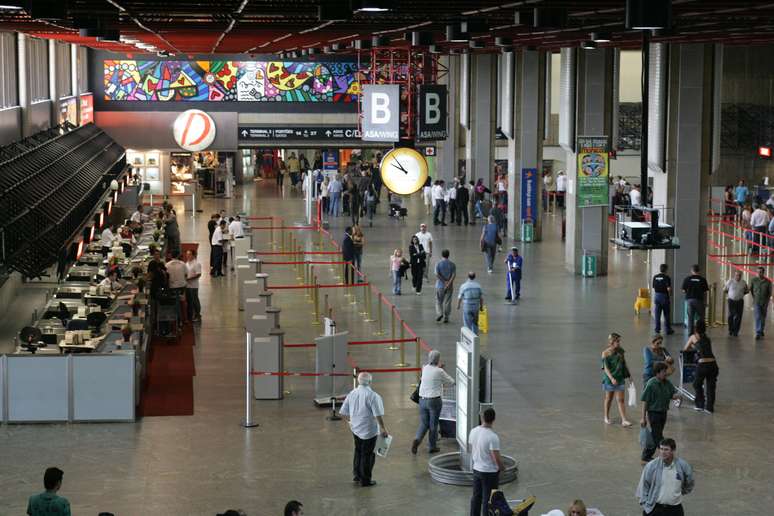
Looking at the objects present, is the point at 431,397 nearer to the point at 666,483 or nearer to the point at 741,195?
the point at 666,483

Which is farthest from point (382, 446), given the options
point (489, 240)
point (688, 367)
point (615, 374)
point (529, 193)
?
point (529, 193)

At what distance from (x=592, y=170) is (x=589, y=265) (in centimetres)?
237

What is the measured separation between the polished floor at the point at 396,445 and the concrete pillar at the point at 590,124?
791cm

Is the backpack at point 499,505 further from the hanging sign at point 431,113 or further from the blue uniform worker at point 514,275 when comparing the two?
the hanging sign at point 431,113

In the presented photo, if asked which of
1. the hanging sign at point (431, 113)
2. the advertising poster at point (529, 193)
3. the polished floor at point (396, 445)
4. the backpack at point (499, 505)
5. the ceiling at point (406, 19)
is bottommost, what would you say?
the polished floor at point (396, 445)

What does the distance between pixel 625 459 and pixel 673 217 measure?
35.4 ft

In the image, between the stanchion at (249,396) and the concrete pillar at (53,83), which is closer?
the stanchion at (249,396)

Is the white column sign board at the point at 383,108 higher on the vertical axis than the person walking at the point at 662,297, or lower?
higher

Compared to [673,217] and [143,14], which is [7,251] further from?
[673,217]

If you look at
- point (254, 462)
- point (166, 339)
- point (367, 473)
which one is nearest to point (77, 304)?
point (166, 339)

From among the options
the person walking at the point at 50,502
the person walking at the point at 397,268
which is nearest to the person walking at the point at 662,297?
the person walking at the point at 397,268

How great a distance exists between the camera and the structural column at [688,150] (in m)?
25.6

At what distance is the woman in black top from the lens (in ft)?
60.0

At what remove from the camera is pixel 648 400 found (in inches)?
627
